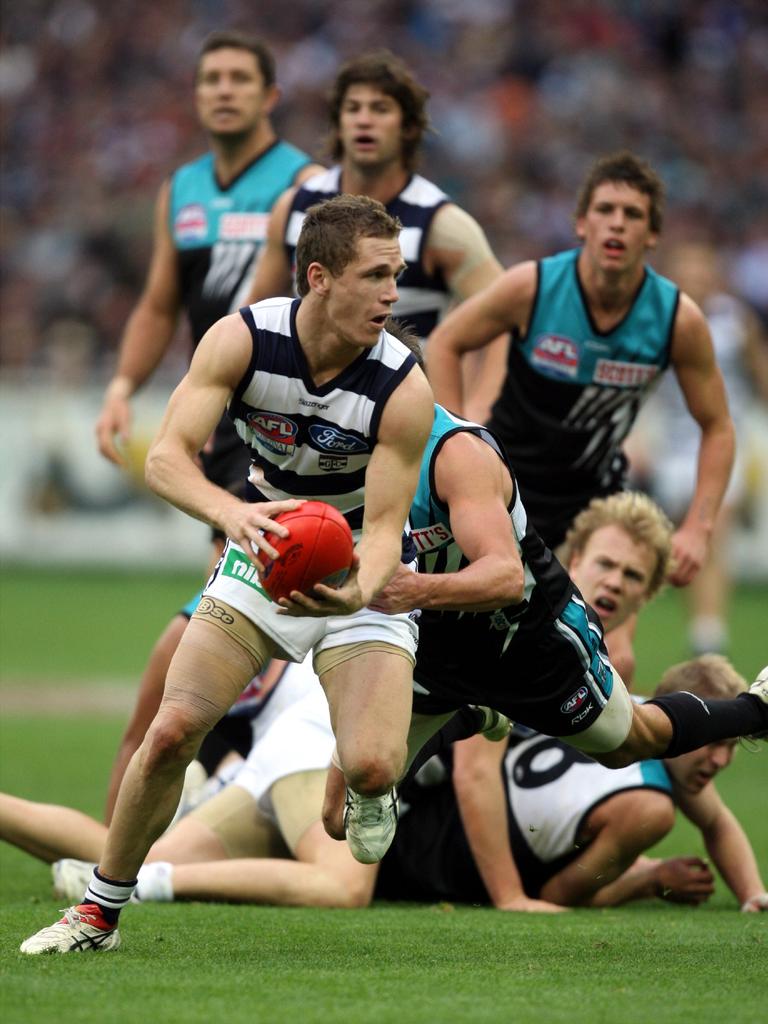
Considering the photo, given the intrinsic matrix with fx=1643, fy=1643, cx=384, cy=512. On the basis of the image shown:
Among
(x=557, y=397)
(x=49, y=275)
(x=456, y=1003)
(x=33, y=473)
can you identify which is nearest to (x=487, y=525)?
(x=456, y=1003)

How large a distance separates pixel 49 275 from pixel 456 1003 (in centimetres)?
1697

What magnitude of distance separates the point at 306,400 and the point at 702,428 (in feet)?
8.47

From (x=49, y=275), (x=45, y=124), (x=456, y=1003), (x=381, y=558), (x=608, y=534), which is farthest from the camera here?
(x=45, y=124)

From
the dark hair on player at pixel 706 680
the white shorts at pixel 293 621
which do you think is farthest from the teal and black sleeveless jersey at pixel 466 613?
the dark hair on player at pixel 706 680

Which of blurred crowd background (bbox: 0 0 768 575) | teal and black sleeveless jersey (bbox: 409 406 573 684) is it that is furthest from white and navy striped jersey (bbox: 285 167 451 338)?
blurred crowd background (bbox: 0 0 768 575)

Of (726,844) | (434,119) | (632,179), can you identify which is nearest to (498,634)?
(726,844)

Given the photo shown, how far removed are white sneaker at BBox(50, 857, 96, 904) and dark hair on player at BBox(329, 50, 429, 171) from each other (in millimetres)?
3248

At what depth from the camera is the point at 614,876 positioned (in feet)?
18.5

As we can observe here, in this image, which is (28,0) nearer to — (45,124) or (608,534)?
(45,124)

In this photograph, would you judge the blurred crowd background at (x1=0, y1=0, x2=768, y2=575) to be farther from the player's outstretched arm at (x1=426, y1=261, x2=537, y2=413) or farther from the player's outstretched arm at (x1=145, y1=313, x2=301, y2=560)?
the player's outstretched arm at (x1=145, y1=313, x2=301, y2=560)

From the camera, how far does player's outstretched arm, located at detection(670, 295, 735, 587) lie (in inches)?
254

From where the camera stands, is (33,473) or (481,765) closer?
(481,765)

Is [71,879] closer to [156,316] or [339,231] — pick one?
[339,231]

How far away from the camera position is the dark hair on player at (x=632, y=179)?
646 cm
